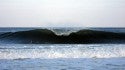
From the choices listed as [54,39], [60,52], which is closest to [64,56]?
[60,52]

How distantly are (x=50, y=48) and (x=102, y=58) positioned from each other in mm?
2381

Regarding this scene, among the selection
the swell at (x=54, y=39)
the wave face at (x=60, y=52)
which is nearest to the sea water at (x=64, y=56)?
the wave face at (x=60, y=52)

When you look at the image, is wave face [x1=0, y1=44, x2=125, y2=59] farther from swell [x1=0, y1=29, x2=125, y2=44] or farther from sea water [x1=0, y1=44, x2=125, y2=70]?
swell [x1=0, y1=29, x2=125, y2=44]

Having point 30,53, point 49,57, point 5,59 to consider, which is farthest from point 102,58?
point 5,59

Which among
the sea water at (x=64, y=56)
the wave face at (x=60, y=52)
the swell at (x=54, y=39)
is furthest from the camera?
the swell at (x=54, y=39)

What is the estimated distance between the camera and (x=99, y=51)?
43.1 feet

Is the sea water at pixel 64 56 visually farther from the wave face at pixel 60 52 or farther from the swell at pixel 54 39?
the swell at pixel 54 39

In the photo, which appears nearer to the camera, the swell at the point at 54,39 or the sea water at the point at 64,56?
the sea water at the point at 64,56

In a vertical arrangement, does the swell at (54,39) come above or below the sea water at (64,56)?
below

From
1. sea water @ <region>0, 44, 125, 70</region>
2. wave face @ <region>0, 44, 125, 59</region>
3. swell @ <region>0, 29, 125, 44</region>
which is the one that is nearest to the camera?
sea water @ <region>0, 44, 125, 70</region>

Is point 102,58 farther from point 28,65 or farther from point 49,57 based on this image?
point 28,65

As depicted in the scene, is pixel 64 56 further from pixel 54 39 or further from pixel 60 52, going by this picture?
pixel 54 39

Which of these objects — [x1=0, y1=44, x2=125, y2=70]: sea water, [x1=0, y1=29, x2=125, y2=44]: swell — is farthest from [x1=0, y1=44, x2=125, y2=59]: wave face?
[x1=0, y1=29, x2=125, y2=44]: swell

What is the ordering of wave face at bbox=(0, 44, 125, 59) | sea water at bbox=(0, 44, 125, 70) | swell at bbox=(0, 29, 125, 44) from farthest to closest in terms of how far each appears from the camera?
swell at bbox=(0, 29, 125, 44) → wave face at bbox=(0, 44, 125, 59) → sea water at bbox=(0, 44, 125, 70)
